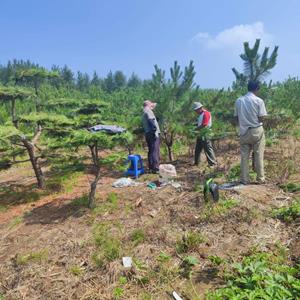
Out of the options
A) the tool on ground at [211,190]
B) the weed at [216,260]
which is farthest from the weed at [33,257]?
the tool on ground at [211,190]

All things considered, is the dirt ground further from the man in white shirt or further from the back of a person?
the back of a person

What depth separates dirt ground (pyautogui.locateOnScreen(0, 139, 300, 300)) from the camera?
3025 millimetres

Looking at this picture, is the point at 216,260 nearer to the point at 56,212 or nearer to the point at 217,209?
the point at 217,209

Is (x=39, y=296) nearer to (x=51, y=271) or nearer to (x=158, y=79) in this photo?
(x=51, y=271)

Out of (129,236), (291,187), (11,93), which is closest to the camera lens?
(129,236)

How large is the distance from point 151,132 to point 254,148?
2186 mm

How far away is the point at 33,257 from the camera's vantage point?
363 cm

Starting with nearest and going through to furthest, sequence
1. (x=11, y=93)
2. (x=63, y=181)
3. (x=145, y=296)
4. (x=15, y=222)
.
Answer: (x=145, y=296) < (x=15, y=222) < (x=11, y=93) < (x=63, y=181)

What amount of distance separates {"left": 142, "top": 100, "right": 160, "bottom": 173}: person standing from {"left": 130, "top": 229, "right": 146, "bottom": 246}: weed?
271 centimetres

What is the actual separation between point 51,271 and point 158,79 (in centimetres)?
518

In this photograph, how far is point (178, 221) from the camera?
3.98 metres

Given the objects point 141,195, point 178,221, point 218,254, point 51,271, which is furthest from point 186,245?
point 141,195

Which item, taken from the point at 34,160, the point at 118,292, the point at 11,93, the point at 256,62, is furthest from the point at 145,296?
the point at 256,62

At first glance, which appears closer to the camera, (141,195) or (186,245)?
(186,245)
